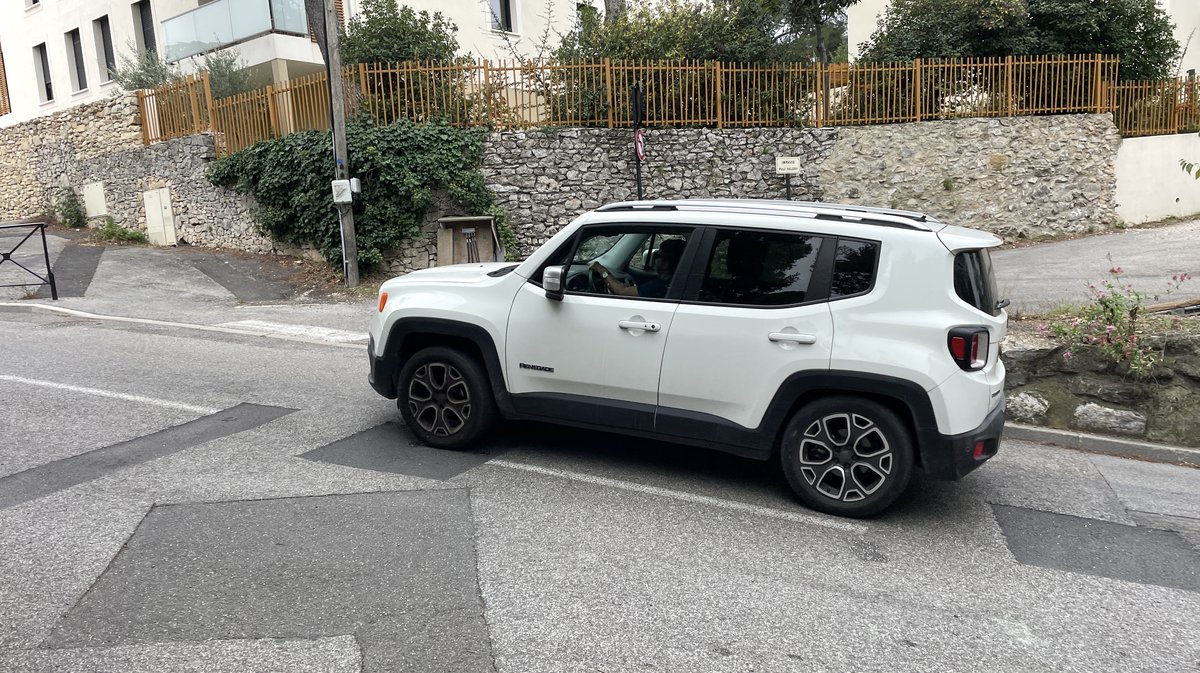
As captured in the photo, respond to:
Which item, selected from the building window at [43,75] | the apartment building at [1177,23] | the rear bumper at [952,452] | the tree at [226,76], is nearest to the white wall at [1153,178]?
the apartment building at [1177,23]

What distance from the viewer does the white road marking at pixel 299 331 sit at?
10.4m

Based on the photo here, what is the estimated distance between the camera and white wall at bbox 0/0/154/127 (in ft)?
89.4

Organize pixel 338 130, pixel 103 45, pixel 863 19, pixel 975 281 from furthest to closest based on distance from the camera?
pixel 863 19, pixel 103 45, pixel 338 130, pixel 975 281

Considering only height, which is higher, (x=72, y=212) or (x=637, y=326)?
(x=72, y=212)

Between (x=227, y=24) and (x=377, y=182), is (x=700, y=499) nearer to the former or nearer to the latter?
(x=377, y=182)

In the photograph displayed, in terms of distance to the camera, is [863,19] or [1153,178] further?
[863,19]

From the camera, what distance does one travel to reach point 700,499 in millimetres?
5113

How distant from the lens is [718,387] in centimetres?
495

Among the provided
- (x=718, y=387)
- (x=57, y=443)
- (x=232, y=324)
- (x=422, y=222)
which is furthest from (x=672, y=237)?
(x=422, y=222)

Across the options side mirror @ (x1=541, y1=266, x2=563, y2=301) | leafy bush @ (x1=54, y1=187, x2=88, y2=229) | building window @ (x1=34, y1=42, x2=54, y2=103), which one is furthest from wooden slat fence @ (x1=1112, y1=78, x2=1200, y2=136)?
building window @ (x1=34, y1=42, x2=54, y2=103)

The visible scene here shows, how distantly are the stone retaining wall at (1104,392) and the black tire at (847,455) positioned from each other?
2.66m

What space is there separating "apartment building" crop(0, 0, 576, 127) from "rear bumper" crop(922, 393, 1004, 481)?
14.9 meters

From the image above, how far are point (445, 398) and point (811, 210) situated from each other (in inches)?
106

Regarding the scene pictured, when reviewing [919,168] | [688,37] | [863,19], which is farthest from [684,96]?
[863,19]
